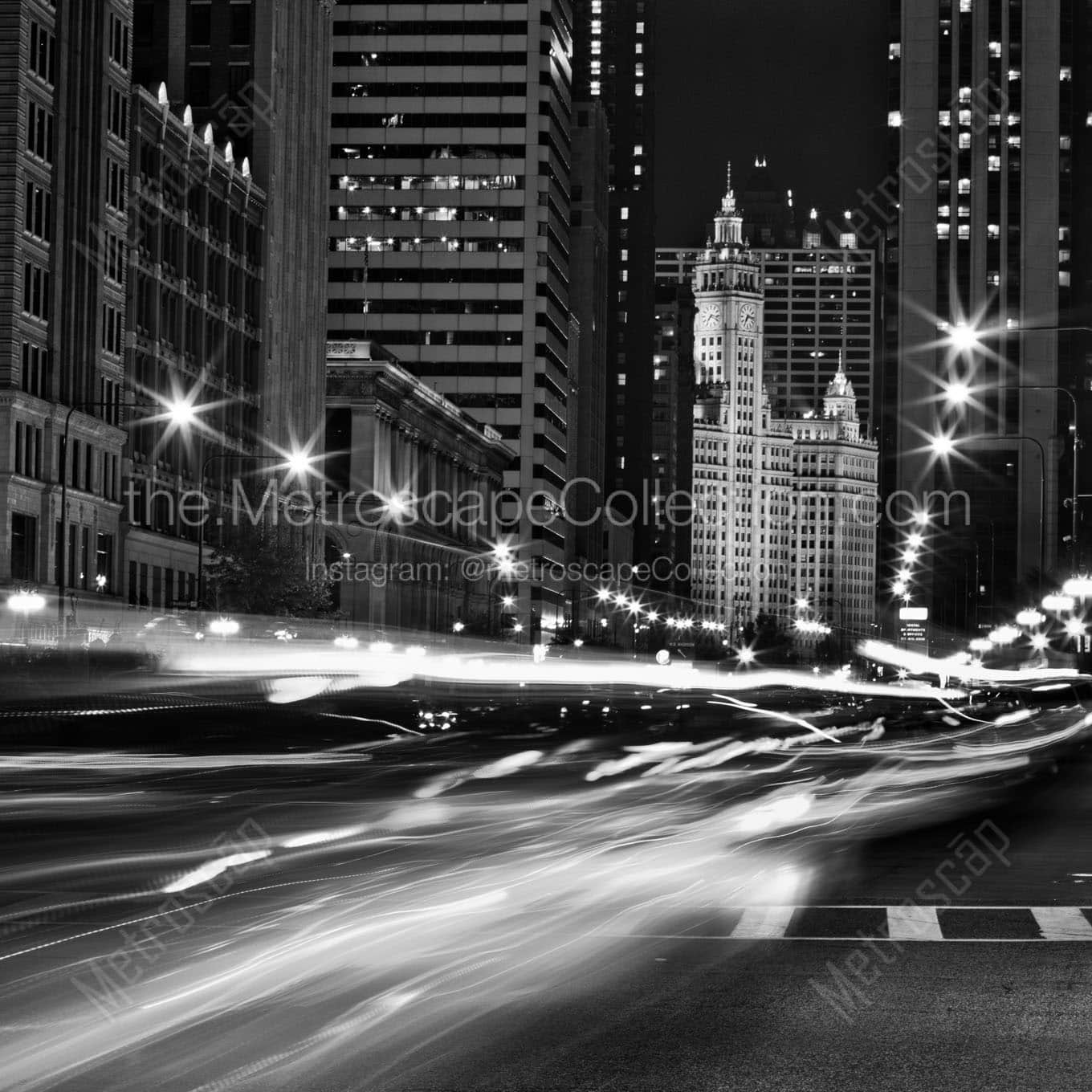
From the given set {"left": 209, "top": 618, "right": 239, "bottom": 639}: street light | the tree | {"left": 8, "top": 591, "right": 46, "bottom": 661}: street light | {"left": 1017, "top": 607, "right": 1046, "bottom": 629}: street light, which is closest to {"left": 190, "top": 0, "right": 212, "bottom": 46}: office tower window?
the tree

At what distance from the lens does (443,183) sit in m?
174

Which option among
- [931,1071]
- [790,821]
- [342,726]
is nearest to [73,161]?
[342,726]

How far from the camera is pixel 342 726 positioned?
1612 inches

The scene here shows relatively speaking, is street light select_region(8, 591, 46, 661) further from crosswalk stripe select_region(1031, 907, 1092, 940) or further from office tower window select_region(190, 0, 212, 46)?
office tower window select_region(190, 0, 212, 46)

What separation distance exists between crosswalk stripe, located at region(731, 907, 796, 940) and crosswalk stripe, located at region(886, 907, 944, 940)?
33.1 inches

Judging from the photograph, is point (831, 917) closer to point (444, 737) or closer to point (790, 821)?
point (790, 821)

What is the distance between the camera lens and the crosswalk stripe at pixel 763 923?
15.0 metres

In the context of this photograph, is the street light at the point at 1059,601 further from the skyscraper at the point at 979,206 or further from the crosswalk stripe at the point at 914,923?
the skyscraper at the point at 979,206

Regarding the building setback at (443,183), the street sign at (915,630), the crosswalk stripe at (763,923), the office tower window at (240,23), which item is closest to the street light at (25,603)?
the crosswalk stripe at (763,923)

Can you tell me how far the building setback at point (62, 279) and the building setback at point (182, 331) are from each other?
4520 mm

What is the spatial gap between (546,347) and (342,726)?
456 feet

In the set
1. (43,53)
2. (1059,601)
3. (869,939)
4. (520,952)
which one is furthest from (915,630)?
(520,952)
